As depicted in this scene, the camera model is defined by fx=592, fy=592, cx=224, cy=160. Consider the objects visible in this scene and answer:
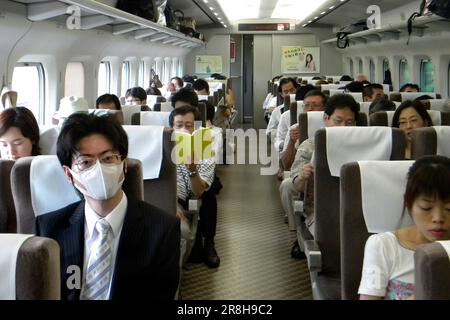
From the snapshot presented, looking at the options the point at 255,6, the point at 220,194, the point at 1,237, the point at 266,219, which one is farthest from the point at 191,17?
the point at 1,237

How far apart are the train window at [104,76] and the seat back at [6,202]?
6.42 meters

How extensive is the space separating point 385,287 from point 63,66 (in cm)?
526

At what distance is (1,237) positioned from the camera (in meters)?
1.40

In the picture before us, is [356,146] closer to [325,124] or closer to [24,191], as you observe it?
[325,124]

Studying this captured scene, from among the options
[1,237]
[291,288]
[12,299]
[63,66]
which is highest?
[63,66]

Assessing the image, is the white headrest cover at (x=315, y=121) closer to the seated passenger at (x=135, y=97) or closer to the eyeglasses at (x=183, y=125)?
the eyeglasses at (x=183, y=125)

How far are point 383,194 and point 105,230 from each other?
1.26 metres

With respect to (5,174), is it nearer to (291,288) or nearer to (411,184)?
(411,184)

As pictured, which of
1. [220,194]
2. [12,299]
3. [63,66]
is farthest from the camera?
[220,194]

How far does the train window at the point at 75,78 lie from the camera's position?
7660 mm

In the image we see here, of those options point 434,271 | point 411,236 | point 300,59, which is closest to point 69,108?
point 411,236

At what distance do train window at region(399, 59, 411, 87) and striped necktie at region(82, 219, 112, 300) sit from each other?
10.0 meters

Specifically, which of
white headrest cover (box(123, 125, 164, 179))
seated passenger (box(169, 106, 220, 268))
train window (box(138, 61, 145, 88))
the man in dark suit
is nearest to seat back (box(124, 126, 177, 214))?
white headrest cover (box(123, 125, 164, 179))

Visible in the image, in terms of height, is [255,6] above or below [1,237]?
above
